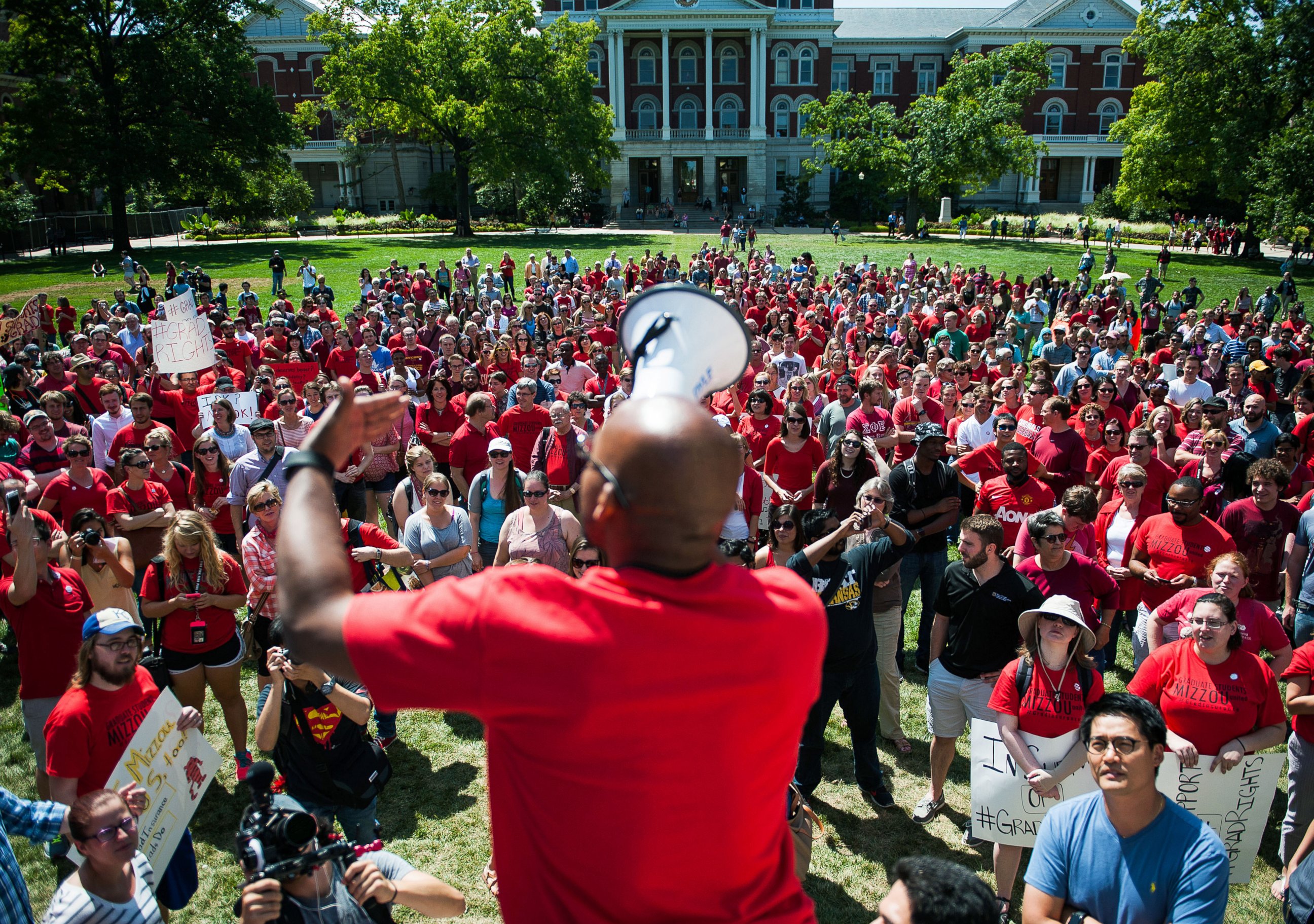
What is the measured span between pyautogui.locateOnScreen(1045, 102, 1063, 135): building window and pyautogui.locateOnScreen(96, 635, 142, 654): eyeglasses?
76989mm

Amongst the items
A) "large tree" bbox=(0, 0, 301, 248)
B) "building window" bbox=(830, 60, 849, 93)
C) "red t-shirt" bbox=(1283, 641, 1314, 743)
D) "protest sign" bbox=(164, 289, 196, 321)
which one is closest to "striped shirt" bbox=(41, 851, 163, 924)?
"red t-shirt" bbox=(1283, 641, 1314, 743)

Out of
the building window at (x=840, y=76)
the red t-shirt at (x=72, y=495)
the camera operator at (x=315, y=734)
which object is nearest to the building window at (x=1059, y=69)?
the building window at (x=840, y=76)

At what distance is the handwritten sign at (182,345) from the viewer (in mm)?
10117

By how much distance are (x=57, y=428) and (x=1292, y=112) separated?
153 feet

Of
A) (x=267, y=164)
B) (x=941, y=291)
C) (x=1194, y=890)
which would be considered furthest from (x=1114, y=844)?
(x=267, y=164)

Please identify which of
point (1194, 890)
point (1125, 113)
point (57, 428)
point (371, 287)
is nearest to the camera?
point (1194, 890)

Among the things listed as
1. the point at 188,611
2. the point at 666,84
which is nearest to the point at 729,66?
the point at 666,84

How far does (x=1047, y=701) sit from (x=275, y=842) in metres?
3.73

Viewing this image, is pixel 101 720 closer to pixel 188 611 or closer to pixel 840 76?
pixel 188 611

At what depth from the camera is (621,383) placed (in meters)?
10.2

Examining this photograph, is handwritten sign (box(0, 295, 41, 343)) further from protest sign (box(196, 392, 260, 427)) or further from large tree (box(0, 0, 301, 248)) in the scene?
large tree (box(0, 0, 301, 248))

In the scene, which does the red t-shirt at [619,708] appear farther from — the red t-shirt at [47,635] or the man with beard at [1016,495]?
the man with beard at [1016,495]

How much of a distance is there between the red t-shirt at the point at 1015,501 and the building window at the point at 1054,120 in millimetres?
72005

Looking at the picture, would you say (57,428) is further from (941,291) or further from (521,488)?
(941,291)
